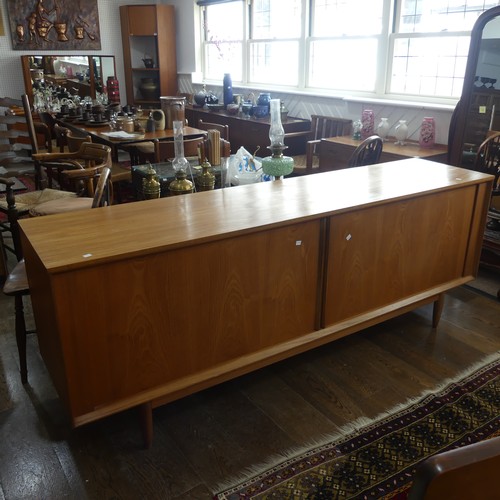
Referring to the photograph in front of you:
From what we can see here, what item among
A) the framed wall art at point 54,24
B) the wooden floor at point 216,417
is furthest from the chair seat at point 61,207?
the framed wall art at point 54,24

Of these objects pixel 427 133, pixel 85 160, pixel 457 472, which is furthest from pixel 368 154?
pixel 457 472

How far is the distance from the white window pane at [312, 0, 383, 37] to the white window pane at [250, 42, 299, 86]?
15.8 inches

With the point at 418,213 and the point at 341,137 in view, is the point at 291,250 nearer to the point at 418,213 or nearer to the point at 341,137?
the point at 418,213

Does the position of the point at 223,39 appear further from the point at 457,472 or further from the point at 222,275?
the point at 457,472

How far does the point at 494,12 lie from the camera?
3135 millimetres

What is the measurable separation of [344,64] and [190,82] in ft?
9.32

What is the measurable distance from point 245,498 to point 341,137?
351cm

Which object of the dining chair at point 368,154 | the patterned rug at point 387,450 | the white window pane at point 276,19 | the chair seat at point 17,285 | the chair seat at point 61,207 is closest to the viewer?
the patterned rug at point 387,450

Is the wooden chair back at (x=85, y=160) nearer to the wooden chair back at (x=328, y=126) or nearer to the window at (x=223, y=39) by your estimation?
the wooden chair back at (x=328, y=126)

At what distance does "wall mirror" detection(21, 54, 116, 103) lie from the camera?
251 inches

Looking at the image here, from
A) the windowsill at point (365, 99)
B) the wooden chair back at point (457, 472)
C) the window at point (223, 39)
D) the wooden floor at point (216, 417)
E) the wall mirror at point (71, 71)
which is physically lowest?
the wooden floor at point (216, 417)

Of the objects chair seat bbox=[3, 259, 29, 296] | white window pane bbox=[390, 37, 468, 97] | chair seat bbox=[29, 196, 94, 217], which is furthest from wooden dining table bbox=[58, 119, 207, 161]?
chair seat bbox=[3, 259, 29, 296]

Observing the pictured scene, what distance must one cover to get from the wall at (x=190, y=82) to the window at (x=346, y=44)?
6.2 inches

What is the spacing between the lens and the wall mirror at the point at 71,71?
21.0 ft
